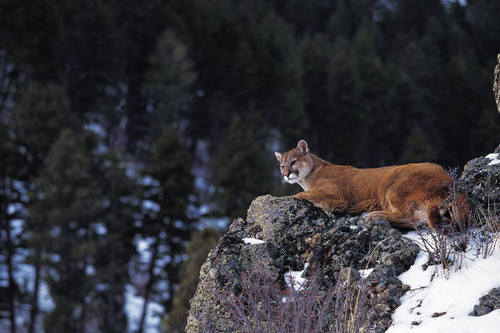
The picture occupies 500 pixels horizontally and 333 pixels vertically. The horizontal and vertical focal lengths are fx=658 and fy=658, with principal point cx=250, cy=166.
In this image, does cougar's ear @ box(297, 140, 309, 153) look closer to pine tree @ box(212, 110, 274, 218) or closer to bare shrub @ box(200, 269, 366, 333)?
bare shrub @ box(200, 269, 366, 333)

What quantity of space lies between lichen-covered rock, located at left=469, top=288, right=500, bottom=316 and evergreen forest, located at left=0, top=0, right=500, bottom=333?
1629 cm

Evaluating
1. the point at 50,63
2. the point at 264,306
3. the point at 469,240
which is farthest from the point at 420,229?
the point at 50,63

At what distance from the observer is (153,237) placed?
33219 millimetres

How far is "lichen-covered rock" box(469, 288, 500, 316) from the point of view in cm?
521

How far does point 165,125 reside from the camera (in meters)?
45.0

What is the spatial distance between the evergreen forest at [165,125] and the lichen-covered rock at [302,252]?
551 inches

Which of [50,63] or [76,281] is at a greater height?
[50,63]

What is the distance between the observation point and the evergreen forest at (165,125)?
3130 centimetres

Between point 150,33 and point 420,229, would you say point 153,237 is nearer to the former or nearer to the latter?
point 150,33

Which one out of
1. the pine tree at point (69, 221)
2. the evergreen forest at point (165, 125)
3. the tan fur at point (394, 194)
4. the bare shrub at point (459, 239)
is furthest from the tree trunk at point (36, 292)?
the bare shrub at point (459, 239)

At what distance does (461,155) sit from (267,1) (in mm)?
28752

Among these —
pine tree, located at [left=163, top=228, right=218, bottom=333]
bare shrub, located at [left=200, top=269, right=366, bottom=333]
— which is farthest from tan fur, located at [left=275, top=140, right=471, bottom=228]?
pine tree, located at [left=163, top=228, right=218, bottom=333]

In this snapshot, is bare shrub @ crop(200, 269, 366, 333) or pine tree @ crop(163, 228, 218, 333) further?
pine tree @ crop(163, 228, 218, 333)

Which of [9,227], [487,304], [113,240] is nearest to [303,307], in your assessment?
[487,304]
